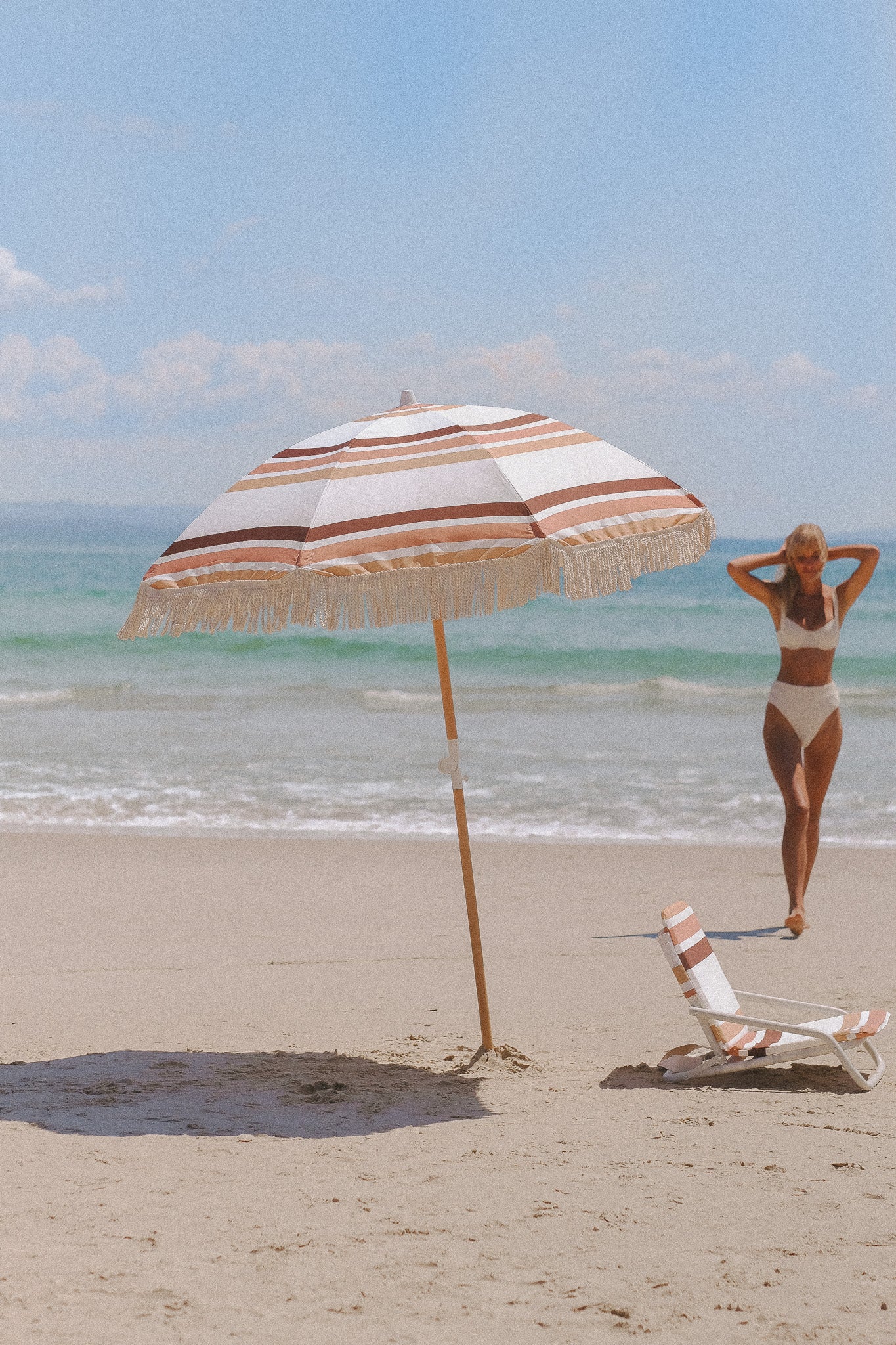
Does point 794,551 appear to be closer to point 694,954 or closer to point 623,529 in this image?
point 694,954

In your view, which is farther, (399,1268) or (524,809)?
(524,809)

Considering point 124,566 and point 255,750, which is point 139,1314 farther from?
point 124,566

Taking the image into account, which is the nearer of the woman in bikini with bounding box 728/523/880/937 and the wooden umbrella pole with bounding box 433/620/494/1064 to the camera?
the wooden umbrella pole with bounding box 433/620/494/1064

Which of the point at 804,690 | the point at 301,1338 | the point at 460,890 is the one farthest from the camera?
the point at 460,890

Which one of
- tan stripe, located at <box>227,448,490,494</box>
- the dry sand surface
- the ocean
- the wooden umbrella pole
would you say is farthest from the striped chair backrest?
the ocean

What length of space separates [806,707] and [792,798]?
0.50 metres

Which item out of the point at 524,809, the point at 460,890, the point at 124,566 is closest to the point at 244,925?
the point at 460,890

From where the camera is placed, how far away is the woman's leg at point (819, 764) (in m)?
6.78

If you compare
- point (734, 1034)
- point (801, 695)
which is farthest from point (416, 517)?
point (801, 695)

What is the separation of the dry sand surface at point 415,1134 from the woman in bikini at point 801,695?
57 cm

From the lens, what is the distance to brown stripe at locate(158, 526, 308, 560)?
3.87 metres

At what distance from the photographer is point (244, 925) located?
7062mm

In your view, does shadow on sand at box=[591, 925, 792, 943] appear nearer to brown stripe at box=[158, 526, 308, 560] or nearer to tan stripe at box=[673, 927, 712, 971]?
tan stripe at box=[673, 927, 712, 971]

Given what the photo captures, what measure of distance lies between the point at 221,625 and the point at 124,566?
4979cm
